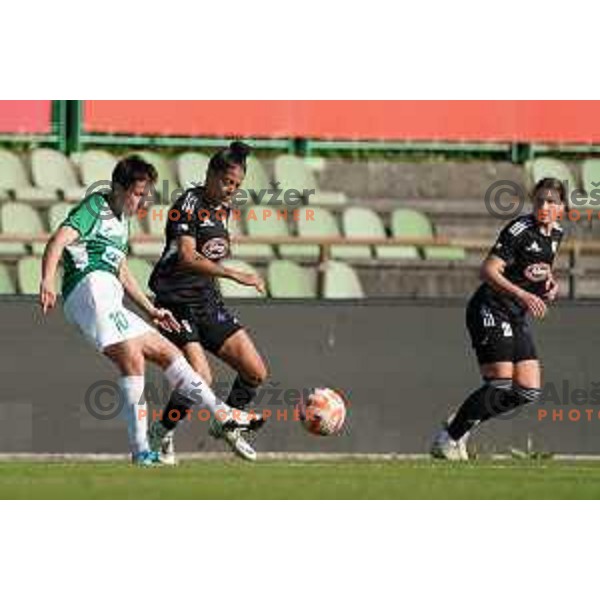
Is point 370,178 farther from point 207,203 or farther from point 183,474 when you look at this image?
point 183,474

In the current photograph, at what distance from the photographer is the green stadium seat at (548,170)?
75.3ft

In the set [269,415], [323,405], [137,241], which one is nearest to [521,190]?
[137,241]

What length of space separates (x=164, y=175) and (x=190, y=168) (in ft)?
1.09

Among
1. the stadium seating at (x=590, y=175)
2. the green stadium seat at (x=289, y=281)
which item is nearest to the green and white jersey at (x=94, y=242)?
the green stadium seat at (x=289, y=281)

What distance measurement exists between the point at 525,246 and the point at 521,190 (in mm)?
7350

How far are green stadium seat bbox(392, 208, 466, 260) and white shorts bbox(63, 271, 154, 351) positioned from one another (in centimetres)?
781

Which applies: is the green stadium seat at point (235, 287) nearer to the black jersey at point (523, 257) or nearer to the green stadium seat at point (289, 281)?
the green stadium seat at point (289, 281)

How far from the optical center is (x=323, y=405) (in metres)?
14.8

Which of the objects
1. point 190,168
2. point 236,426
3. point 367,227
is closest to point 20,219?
point 190,168

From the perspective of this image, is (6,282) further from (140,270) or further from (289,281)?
(289,281)

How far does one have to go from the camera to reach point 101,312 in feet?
44.9

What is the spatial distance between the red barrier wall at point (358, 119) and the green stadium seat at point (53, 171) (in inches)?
39.4

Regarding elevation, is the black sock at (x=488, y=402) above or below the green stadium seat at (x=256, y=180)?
below

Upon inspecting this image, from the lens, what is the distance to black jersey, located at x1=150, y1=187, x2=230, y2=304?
14.7m
